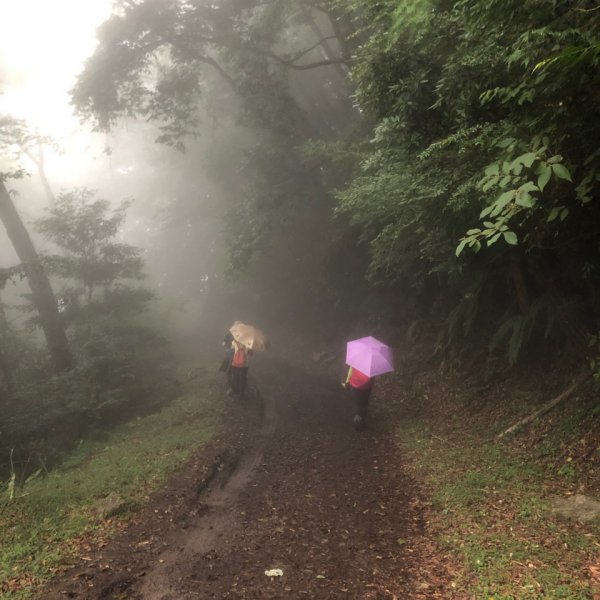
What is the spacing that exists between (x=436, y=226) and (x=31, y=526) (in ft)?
26.5

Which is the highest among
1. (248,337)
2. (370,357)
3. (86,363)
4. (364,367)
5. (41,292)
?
(41,292)

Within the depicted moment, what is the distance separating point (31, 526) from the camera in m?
6.44

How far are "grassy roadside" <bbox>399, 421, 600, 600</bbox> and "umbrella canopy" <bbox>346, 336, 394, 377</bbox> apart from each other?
1.80 m

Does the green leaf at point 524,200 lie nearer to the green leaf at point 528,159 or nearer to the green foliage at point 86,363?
the green leaf at point 528,159

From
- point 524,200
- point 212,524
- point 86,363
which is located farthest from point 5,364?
point 524,200

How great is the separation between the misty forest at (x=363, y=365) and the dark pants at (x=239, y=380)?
86 mm

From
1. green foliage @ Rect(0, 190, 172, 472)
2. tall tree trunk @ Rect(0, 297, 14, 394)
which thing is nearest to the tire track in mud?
green foliage @ Rect(0, 190, 172, 472)

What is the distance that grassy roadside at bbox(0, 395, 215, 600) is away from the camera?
560cm

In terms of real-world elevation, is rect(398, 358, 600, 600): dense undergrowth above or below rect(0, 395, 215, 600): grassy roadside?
below

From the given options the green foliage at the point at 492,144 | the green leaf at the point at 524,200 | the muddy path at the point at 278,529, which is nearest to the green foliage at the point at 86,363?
the muddy path at the point at 278,529

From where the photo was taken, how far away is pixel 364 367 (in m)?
9.62

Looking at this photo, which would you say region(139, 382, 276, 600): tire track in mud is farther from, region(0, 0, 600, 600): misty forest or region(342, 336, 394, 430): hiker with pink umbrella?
region(342, 336, 394, 430): hiker with pink umbrella

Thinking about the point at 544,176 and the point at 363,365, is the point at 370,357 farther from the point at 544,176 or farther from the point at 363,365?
the point at 544,176

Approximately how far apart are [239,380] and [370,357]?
16.0ft
